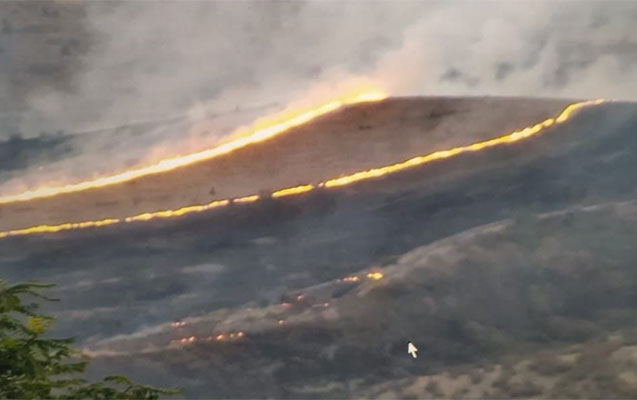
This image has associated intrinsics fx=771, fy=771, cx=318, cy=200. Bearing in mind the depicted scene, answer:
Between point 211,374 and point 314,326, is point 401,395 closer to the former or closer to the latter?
point 314,326

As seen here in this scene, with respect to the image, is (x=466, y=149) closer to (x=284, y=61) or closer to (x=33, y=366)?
(x=284, y=61)

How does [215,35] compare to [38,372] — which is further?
[215,35]

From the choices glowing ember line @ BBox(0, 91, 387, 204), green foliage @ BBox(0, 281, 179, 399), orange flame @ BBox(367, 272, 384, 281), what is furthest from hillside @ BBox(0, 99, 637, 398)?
green foliage @ BBox(0, 281, 179, 399)

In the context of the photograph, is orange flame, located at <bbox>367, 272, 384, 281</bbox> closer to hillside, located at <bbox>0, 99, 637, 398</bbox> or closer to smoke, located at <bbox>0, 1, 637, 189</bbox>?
hillside, located at <bbox>0, 99, 637, 398</bbox>

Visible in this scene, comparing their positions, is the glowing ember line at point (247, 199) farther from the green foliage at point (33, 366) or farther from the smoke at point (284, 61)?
the green foliage at point (33, 366)

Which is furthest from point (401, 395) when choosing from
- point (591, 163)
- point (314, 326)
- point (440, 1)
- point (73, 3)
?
point (73, 3)

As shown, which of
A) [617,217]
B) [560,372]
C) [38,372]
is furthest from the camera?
[617,217]

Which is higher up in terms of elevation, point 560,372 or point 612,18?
point 612,18
